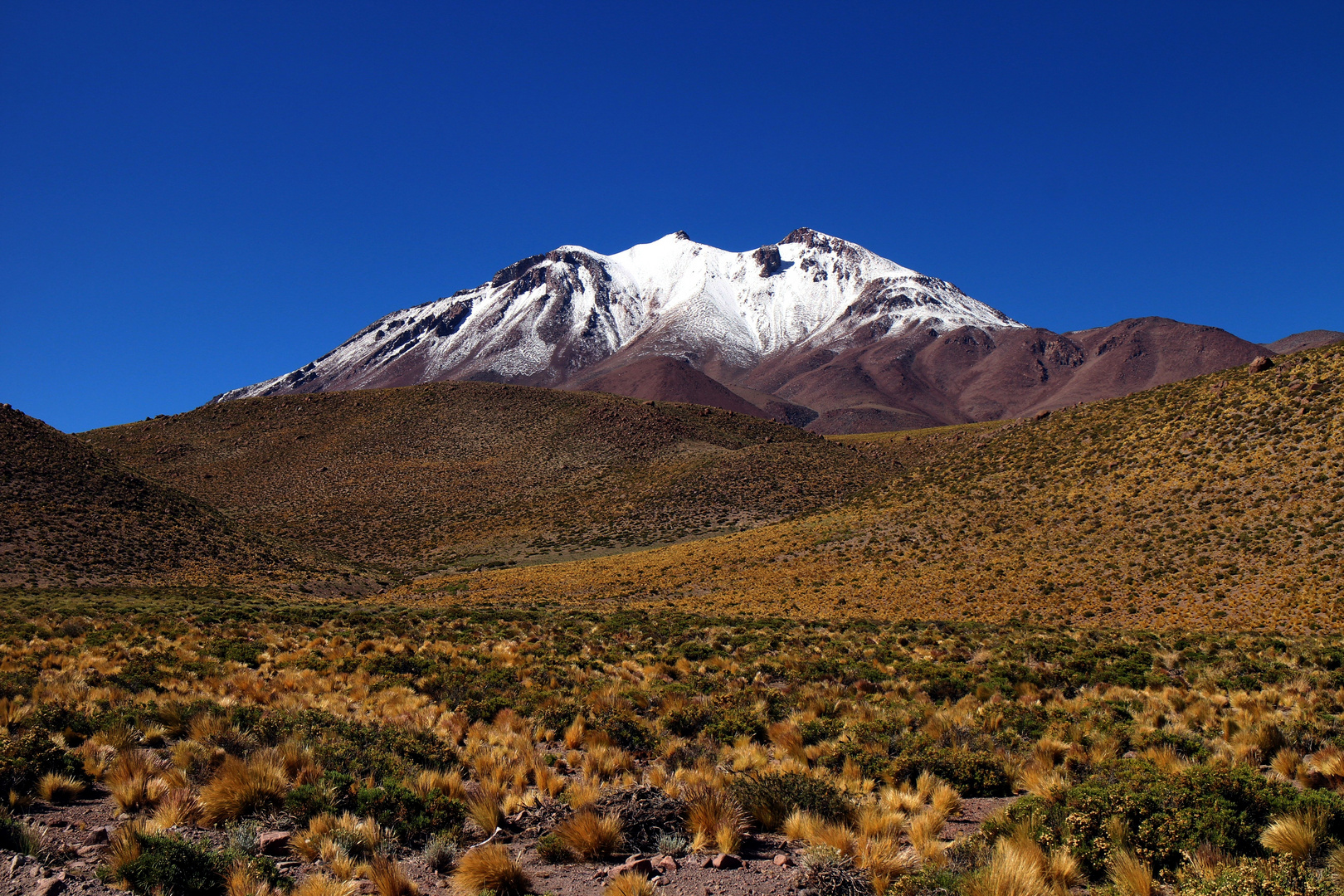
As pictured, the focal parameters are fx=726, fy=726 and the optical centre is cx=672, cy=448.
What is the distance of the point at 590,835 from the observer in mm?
6371

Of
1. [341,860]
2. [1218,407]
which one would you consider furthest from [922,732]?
[1218,407]

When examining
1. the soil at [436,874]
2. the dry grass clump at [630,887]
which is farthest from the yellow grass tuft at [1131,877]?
the dry grass clump at [630,887]

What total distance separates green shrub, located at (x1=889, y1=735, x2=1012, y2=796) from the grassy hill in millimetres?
44152

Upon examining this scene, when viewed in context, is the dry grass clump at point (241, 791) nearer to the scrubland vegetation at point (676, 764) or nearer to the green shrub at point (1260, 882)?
the scrubland vegetation at point (676, 764)

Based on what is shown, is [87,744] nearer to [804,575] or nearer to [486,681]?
[486,681]

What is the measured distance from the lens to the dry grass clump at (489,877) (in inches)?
220

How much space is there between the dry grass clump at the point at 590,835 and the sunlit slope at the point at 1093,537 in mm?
22983

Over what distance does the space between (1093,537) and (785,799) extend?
31171mm

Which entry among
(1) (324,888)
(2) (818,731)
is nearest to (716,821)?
(1) (324,888)

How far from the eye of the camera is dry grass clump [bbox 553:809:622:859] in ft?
20.9

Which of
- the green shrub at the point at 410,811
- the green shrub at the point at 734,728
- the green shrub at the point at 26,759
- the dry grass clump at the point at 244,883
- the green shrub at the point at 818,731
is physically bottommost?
the green shrub at the point at 818,731

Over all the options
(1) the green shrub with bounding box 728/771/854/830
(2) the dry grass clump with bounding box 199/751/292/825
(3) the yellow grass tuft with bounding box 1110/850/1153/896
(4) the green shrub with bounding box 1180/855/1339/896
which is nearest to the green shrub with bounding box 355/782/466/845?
(2) the dry grass clump with bounding box 199/751/292/825

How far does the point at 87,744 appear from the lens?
8.29 m

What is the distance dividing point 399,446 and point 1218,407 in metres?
71.0
